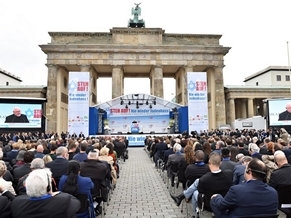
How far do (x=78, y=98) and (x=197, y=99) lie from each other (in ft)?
37.8

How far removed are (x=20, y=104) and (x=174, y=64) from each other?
25860 millimetres

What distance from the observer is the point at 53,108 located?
154ft

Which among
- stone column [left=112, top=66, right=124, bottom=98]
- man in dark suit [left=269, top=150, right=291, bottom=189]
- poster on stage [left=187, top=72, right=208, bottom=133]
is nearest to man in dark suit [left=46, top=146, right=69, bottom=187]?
man in dark suit [left=269, top=150, right=291, bottom=189]

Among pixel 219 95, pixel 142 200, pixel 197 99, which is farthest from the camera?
pixel 219 95

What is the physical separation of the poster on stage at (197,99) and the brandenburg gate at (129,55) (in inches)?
708

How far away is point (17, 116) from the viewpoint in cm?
2991

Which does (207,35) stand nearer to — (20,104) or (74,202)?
(20,104)

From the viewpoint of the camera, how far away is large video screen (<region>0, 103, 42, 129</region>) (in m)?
29.8

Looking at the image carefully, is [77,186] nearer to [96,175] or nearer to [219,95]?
[96,175]

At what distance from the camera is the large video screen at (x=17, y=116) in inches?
1174

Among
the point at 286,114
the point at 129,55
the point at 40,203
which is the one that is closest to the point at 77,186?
the point at 40,203

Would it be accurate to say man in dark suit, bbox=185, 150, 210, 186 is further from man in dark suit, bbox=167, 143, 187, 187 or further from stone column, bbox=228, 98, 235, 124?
stone column, bbox=228, 98, 235, 124

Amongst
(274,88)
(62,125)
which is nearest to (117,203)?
(62,125)

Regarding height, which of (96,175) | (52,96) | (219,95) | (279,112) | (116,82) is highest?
(116,82)
